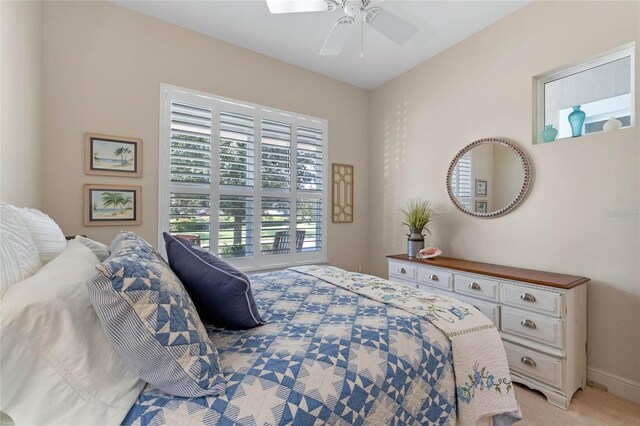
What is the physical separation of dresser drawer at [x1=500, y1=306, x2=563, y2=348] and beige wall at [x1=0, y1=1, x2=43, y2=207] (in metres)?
3.12

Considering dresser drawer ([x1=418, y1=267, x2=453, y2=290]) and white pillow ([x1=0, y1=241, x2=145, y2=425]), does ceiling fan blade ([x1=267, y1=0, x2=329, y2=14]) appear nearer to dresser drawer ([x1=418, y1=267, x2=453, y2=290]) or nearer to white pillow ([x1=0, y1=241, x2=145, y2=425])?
white pillow ([x1=0, y1=241, x2=145, y2=425])

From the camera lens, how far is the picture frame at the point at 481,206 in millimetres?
2756

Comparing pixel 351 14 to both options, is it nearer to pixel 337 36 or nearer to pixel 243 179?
pixel 337 36

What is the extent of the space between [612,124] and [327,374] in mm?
2576

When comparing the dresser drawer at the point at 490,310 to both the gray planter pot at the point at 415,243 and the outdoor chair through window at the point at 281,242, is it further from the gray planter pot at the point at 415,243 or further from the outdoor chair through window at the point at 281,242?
the outdoor chair through window at the point at 281,242

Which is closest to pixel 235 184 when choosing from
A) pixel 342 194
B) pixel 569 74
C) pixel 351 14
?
pixel 342 194

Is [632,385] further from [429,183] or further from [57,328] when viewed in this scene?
[57,328]

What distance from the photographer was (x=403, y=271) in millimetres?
2982

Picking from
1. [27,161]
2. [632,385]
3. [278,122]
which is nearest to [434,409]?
[632,385]

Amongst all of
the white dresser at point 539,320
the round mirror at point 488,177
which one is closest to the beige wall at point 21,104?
the white dresser at point 539,320

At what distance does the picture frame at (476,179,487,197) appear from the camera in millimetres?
2770

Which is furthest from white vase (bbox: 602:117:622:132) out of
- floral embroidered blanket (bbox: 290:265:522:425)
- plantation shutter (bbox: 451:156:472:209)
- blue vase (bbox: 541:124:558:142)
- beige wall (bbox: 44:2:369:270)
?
beige wall (bbox: 44:2:369:270)

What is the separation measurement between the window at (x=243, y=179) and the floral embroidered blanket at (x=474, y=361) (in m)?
1.97

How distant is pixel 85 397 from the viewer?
0.73 metres
